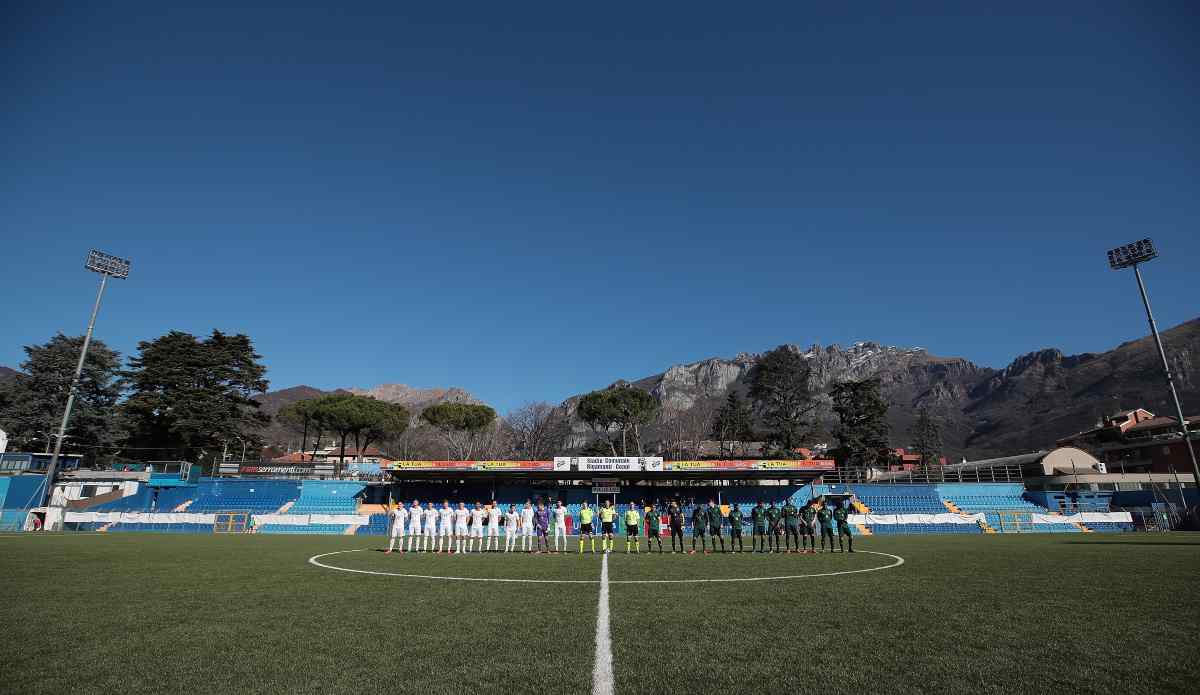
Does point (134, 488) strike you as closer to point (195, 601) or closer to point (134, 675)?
point (195, 601)

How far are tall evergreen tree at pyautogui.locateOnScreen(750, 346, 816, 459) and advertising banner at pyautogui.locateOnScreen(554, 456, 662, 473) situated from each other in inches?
1316

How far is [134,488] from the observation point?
Result: 51625mm

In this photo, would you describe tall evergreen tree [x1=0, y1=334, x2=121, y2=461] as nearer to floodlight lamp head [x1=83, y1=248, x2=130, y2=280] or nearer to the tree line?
the tree line

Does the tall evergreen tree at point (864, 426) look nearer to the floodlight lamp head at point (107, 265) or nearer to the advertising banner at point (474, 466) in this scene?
the advertising banner at point (474, 466)

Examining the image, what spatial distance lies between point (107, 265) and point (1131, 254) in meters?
73.9

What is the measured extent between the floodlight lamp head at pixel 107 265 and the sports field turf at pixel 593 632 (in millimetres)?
42542

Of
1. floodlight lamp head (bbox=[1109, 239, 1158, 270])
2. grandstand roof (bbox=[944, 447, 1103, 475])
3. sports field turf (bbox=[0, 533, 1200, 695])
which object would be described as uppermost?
floodlight lamp head (bbox=[1109, 239, 1158, 270])

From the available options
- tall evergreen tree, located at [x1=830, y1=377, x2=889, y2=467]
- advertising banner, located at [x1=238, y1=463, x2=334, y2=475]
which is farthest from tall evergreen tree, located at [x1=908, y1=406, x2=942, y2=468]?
advertising banner, located at [x1=238, y1=463, x2=334, y2=475]

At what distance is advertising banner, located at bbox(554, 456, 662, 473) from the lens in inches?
2024

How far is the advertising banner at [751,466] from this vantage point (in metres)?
51.0

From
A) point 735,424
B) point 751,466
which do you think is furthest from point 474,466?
point 735,424

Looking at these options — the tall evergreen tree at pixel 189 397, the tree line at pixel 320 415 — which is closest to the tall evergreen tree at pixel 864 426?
the tree line at pixel 320 415

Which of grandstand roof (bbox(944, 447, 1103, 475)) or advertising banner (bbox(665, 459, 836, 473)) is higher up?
grandstand roof (bbox(944, 447, 1103, 475))

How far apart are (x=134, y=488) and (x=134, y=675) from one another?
5983 centimetres
